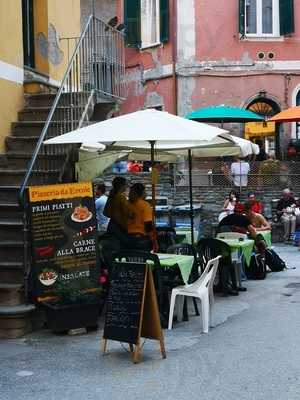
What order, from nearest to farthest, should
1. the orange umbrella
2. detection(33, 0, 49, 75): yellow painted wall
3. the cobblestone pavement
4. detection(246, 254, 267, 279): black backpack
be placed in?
the cobblestone pavement, detection(246, 254, 267, 279): black backpack, detection(33, 0, 49, 75): yellow painted wall, the orange umbrella

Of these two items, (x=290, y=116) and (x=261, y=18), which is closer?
(x=290, y=116)

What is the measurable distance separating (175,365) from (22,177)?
453cm

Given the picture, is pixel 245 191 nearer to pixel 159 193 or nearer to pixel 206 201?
pixel 206 201

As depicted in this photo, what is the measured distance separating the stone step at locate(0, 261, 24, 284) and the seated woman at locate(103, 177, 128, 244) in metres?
2.14

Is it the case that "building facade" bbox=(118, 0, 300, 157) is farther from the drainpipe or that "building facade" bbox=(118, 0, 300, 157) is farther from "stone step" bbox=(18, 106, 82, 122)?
"stone step" bbox=(18, 106, 82, 122)

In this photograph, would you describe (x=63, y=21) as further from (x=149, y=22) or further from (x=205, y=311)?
(x=149, y=22)

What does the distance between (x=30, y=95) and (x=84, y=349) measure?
5.82 m

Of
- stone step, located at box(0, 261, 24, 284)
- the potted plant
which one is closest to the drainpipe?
stone step, located at box(0, 261, 24, 284)

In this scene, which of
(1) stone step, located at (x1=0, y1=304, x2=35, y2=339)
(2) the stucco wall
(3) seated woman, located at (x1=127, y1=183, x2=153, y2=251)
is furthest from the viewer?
(2) the stucco wall

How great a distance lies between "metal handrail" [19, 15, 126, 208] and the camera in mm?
10812

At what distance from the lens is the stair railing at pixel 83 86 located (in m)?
10.1

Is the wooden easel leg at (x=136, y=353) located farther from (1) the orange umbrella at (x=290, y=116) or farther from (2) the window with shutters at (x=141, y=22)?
(2) the window with shutters at (x=141, y=22)

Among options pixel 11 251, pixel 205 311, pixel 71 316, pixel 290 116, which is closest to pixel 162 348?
pixel 205 311

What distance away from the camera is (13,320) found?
774 centimetres
